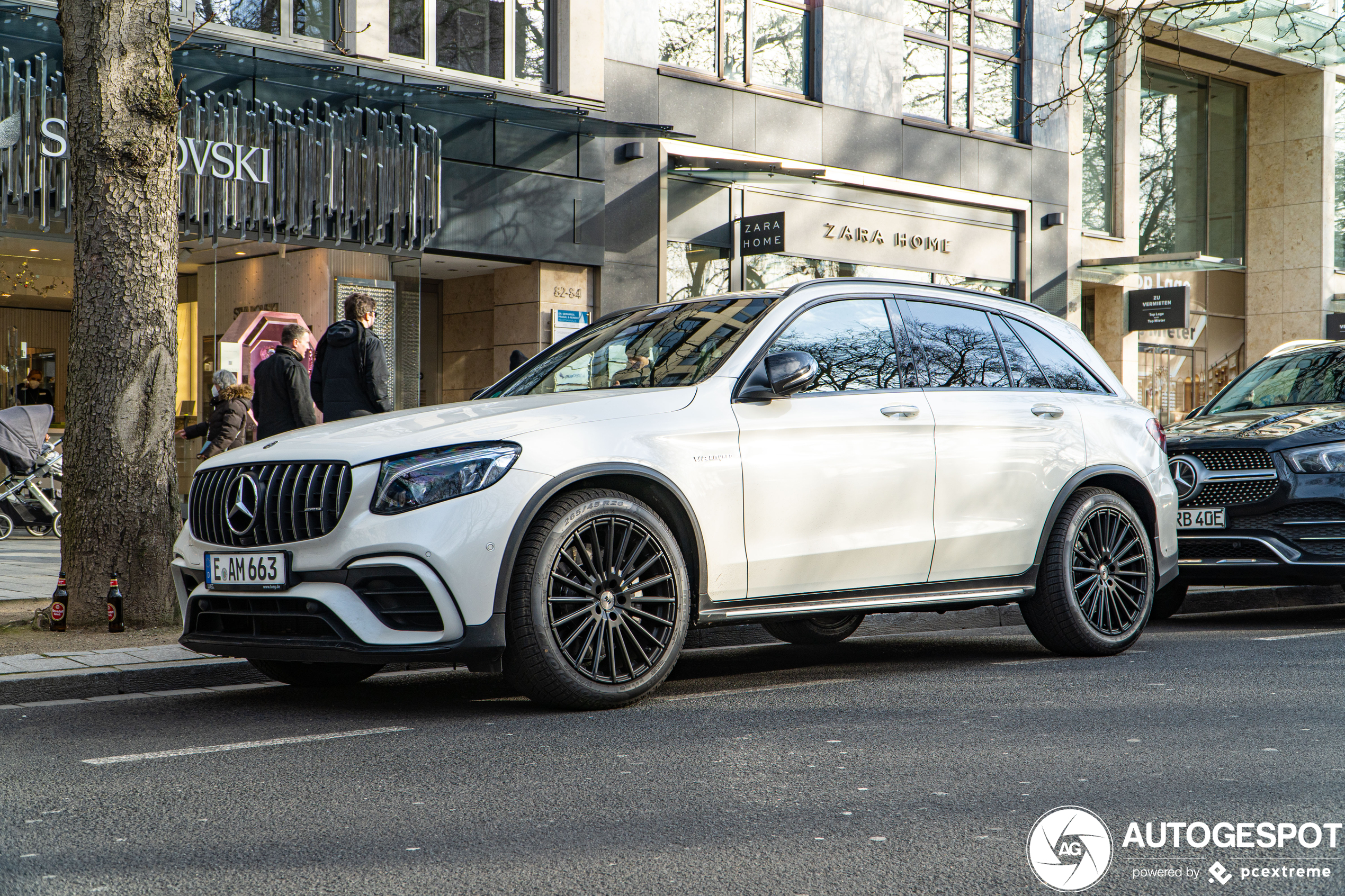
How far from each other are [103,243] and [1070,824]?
604cm

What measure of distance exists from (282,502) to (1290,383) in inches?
292

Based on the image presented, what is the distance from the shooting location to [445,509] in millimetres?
4910

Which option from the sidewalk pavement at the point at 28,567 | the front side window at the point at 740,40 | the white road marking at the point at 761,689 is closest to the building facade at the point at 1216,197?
the front side window at the point at 740,40

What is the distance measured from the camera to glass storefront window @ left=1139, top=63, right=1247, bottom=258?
27766 millimetres

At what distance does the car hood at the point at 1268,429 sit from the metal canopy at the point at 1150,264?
1460 centimetres

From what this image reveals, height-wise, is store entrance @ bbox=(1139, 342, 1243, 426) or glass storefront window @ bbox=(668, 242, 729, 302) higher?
glass storefront window @ bbox=(668, 242, 729, 302)

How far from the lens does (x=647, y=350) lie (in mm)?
6117

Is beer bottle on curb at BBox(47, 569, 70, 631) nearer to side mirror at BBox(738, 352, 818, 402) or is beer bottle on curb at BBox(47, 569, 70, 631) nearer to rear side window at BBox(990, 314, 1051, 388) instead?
side mirror at BBox(738, 352, 818, 402)

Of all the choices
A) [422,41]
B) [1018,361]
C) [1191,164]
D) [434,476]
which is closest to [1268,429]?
[1018,361]

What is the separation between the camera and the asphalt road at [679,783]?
330 cm

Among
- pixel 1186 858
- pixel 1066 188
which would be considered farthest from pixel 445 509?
pixel 1066 188

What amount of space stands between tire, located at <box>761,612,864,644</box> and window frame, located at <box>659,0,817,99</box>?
1192 centimetres

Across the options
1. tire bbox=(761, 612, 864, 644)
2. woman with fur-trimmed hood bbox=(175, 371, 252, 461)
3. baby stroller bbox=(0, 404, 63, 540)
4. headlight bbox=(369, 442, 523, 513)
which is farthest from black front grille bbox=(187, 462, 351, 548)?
baby stroller bbox=(0, 404, 63, 540)

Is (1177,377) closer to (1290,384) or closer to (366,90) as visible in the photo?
(366,90)
